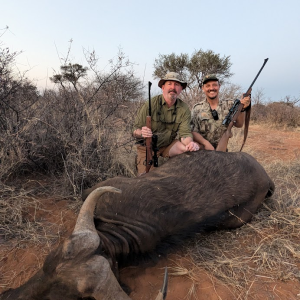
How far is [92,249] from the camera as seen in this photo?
1.58m

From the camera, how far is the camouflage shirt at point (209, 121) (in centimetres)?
473

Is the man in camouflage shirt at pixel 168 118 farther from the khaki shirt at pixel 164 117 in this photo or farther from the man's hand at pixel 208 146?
the man's hand at pixel 208 146

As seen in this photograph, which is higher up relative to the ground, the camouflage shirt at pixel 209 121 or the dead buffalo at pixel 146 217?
the camouflage shirt at pixel 209 121

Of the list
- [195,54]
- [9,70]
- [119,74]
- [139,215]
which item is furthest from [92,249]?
[195,54]

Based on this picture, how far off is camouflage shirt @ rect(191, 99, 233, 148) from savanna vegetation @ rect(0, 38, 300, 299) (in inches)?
49.9

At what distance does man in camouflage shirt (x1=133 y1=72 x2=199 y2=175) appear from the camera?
384 centimetres

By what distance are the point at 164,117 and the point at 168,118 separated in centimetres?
7

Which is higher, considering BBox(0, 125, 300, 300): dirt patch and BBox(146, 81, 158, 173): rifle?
BBox(146, 81, 158, 173): rifle

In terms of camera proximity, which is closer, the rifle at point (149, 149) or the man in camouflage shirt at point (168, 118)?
the rifle at point (149, 149)

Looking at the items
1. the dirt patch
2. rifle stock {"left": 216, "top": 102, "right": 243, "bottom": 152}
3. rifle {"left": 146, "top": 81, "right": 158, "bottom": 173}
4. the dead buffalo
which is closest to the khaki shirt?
rifle {"left": 146, "top": 81, "right": 158, "bottom": 173}

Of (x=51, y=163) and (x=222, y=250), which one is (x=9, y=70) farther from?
(x=222, y=250)

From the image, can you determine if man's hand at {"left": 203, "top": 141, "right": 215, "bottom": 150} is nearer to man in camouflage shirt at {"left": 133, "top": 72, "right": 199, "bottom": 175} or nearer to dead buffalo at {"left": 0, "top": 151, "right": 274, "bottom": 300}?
man in camouflage shirt at {"left": 133, "top": 72, "right": 199, "bottom": 175}

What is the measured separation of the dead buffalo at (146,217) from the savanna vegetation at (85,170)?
0.91ft

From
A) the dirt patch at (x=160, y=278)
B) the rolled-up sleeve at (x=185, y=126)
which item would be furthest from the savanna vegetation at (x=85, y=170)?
the rolled-up sleeve at (x=185, y=126)
